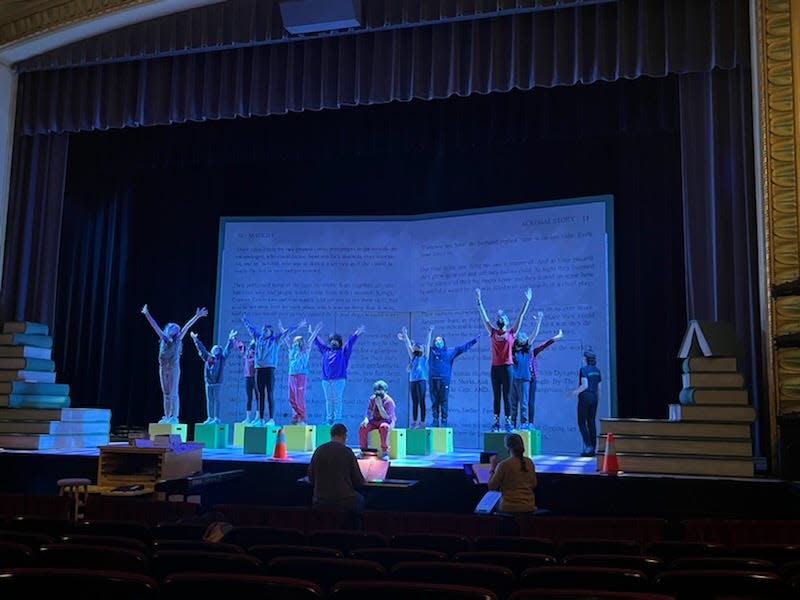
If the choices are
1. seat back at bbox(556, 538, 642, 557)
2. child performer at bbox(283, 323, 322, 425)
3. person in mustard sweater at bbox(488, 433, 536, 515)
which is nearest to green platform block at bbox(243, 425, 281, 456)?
child performer at bbox(283, 323, 322, 425)

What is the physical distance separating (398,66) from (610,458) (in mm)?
5223

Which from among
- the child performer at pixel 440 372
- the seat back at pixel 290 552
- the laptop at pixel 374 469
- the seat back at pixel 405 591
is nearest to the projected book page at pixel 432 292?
the child performer at pixel 440 372

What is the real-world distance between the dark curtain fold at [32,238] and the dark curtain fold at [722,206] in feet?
27.6

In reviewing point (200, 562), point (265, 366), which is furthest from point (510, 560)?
point (265, 366)

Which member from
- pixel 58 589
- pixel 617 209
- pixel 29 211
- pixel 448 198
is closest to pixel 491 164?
pixel 448 198

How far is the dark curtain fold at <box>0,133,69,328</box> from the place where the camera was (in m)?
11.3

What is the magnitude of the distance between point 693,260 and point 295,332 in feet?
20.3

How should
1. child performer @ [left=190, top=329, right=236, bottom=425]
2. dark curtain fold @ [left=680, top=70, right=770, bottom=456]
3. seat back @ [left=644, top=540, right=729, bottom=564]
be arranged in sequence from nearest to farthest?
seat back @ [left=644, top=540, right=729, bottom=564]
dark curtain fold @ [left=680, top=70, right=770, bottom=456]
child performer @ [left=190, top=329, right=236, bottom=425]

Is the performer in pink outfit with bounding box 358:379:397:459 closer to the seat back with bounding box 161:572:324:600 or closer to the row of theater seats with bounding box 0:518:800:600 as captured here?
the row of theater seats with bounding box 0:518:800:600

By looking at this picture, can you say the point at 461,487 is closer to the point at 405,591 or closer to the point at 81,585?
the point at 405,591

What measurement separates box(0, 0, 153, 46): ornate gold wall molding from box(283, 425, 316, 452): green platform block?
18.1ft

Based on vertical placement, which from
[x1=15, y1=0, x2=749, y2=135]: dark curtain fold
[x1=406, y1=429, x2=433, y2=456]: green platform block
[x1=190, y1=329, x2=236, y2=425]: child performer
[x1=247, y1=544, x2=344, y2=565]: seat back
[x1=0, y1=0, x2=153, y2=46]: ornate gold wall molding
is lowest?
[x1=247, y1=544, x2=344, y2=565]: seat back

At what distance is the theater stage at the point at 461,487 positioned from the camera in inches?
263

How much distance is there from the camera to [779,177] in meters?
7.80
